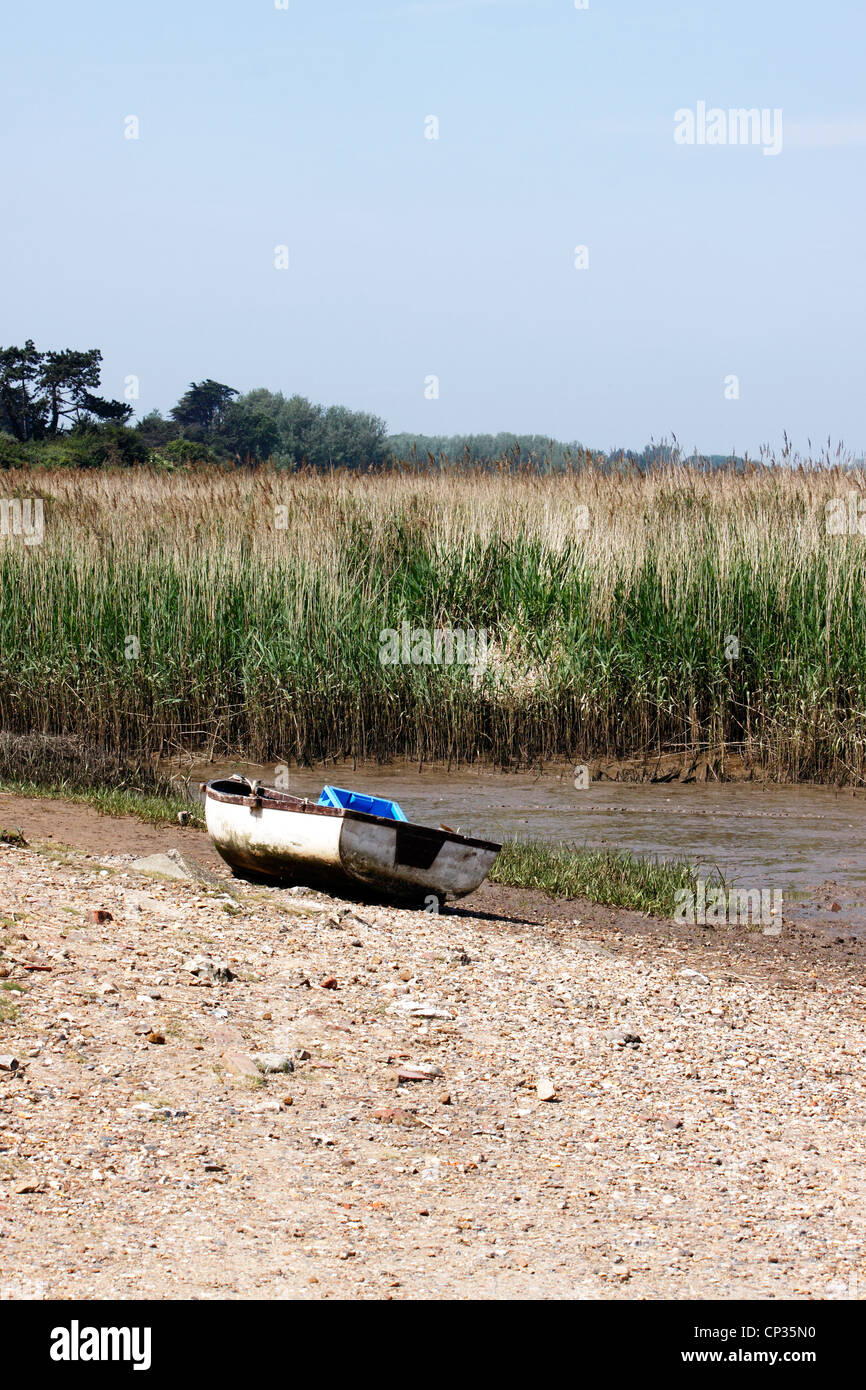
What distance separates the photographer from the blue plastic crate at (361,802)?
8.73 metres

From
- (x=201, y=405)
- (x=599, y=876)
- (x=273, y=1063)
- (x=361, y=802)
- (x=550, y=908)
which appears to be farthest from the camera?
(x=201, y=405)

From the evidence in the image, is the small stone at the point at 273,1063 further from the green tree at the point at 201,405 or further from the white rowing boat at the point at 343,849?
the green tree at the point at 201,405

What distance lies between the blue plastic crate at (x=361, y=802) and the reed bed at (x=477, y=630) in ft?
15.0

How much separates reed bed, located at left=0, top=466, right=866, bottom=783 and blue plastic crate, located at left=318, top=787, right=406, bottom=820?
15.0 feet

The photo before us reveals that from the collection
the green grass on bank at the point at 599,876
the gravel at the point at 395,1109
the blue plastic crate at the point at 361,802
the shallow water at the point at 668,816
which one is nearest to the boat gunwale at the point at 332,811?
the blue plastic crate at the point at 361,802

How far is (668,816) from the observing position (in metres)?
Answer: 12.1

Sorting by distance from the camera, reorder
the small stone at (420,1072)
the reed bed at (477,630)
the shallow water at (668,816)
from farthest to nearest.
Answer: the reed bed at (477,630) → the shallow water at (668,816) → the small stone at (420,1072)

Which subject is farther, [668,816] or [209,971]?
[668,816]

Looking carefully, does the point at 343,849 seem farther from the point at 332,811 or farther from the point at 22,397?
the point at 22,397

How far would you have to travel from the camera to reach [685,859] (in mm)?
10547

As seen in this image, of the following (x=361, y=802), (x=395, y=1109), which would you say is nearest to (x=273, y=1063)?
(x=395, y=1109)

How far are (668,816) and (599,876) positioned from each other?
9.14ft

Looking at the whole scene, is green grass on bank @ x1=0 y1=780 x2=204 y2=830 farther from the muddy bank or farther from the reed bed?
the reed bed

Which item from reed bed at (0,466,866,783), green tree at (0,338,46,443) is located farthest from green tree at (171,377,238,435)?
reed bed at (0,466,866,783)
